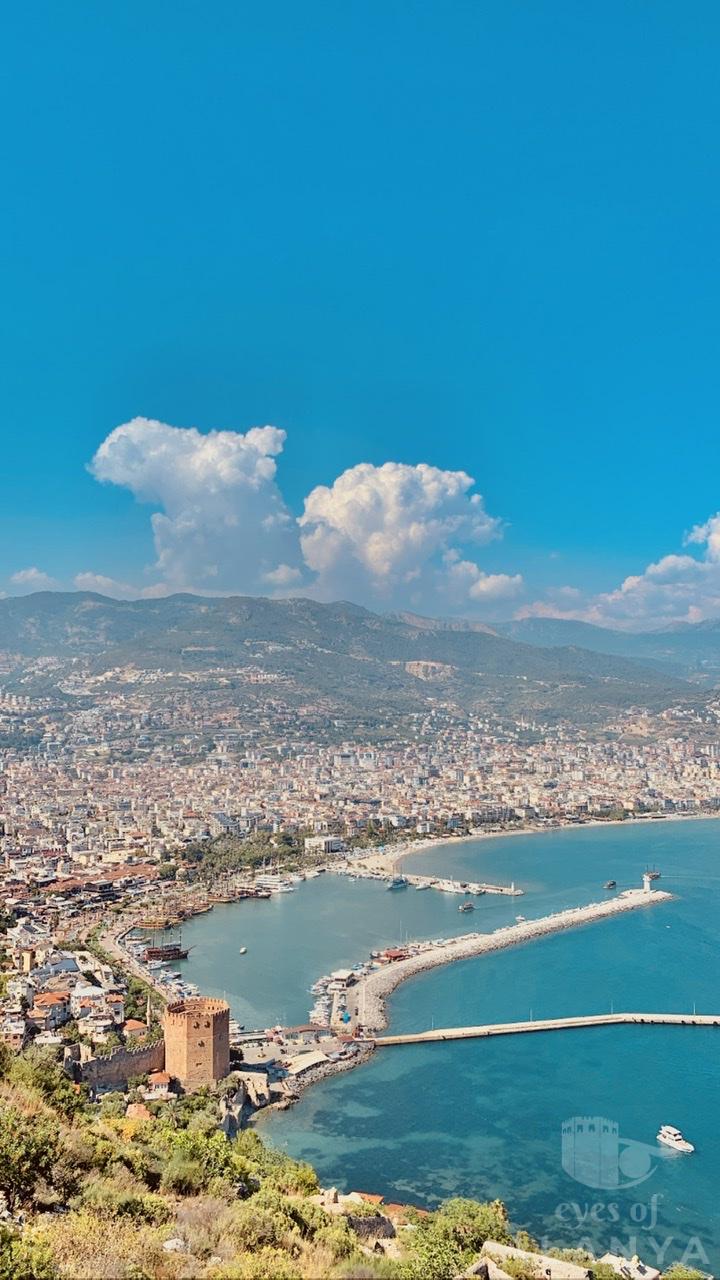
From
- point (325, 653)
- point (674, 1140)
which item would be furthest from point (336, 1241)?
point (325, 653)

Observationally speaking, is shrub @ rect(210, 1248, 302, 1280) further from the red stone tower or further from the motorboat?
the motorboat

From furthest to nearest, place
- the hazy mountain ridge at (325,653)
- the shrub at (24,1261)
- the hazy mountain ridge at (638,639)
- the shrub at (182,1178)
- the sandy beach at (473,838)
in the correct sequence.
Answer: the hazy mountain ridge at (638,639)
the hazy mountain ridge at (325,653)
the sandy beach at (473,838)
the shrub at (182,1178)
the shrub at (24,1261)

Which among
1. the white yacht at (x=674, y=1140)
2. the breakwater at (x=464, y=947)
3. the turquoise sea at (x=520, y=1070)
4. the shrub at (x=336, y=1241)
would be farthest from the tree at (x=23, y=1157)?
the breakwater at (x=464, y=947)

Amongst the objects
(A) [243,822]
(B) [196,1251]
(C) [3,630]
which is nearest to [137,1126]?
(B) [196,1251]

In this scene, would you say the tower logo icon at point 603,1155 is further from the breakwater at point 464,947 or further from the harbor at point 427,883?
the harbor at point 427,883

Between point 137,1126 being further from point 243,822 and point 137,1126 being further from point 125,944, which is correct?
point 243,822

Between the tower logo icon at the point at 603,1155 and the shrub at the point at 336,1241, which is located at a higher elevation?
the shrub at the point at 336,1241
